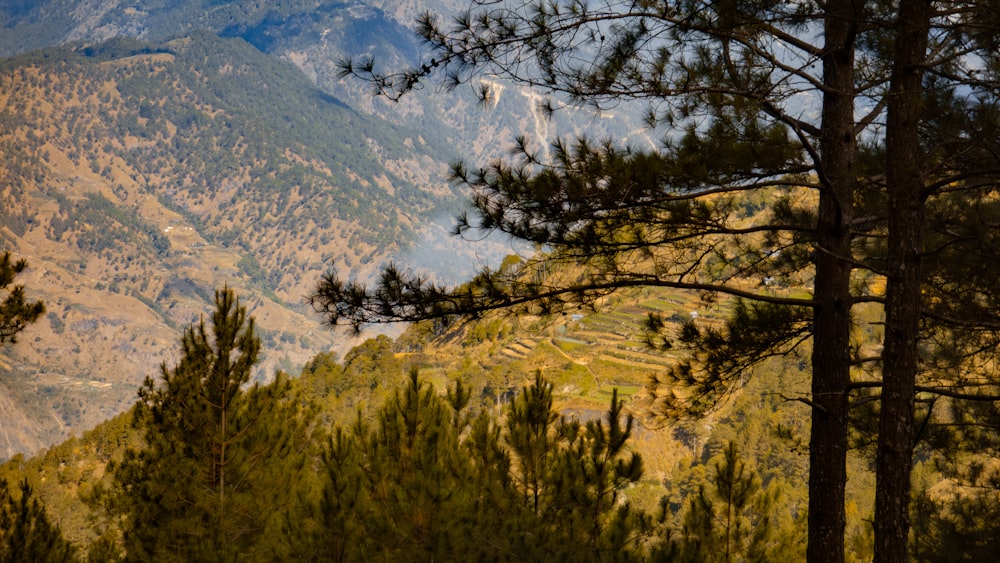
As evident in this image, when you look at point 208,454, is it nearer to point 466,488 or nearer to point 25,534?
point 25,534

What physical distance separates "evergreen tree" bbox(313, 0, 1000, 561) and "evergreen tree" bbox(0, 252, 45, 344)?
4.13 meters

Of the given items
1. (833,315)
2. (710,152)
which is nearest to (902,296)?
(833,315)

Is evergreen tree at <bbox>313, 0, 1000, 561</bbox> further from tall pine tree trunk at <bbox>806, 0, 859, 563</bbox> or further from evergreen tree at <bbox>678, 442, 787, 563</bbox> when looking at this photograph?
evergreen tree at <bbox>678, 442, 787, 563</bbox>

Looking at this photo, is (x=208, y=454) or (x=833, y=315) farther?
(x=208, y=454)

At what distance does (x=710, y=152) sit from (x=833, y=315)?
1.08 meters

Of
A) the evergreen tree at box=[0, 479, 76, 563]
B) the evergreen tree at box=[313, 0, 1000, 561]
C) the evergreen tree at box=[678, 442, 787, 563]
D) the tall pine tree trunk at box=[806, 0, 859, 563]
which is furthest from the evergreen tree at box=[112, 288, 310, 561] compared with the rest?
the tall pine tree trunk at box=[806, 0, 859, 563]

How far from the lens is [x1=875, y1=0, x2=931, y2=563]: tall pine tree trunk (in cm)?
338

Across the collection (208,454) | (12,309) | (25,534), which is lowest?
(25,534)

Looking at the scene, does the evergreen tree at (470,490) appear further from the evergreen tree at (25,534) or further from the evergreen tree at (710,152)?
the evergreen tree at (25,534)

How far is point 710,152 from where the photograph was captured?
399 centimetres

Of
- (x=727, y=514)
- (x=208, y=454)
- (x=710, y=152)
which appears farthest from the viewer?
(x=208, y=454)

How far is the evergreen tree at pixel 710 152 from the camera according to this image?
→ 3.73 metres

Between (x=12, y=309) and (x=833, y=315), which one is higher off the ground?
(x=833, y=315)

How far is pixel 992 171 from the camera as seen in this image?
3230 mm
